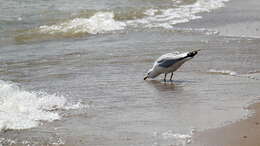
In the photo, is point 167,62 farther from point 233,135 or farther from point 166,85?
point 233,135

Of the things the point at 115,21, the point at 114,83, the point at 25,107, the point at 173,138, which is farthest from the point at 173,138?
the point at 115,21

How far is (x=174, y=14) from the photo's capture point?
17.8 m

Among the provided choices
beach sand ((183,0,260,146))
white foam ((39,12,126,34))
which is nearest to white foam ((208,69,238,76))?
beach sand ((183,0,260,146))

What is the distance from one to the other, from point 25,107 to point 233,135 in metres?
2.48

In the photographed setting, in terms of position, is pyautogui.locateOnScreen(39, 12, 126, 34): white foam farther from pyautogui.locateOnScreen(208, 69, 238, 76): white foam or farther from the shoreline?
the shoreline

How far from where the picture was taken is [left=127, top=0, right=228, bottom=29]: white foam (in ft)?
51.6

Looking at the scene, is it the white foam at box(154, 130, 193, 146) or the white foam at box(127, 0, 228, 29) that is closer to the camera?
the white foam at box(154, 130, 193, 146)

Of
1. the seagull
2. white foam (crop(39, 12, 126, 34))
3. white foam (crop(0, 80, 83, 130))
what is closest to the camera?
white foam (crop(0, 80, 83, 130))

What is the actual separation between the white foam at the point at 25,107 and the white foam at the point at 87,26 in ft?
22.4

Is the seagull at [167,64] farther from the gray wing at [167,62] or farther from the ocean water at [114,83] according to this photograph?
the ocean water at [114,83]

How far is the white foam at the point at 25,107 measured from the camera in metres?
6.25

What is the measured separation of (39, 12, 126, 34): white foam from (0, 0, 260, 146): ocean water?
0.09 feet

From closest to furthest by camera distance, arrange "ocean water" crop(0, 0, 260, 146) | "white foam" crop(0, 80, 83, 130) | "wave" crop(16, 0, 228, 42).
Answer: "ocean water" crop(0, 0, 260, 146) < "white foam" crop(0, 80, 83, 130) < "wave" crop(16, 0, 228, 42)

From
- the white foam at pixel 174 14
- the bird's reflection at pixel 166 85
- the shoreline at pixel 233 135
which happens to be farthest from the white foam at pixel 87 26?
the shoreline at pixel 233 135
